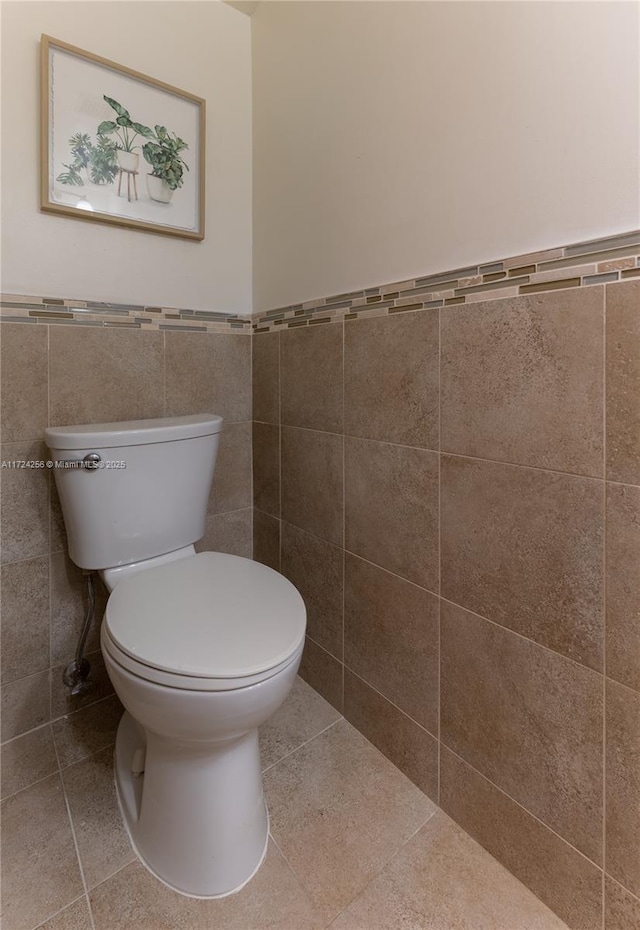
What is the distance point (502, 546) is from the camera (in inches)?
33.4

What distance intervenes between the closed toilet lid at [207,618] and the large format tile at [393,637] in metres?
0.26

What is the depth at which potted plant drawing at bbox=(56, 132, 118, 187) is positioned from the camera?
3.77 feet

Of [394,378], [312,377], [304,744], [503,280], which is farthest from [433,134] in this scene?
[304,744]

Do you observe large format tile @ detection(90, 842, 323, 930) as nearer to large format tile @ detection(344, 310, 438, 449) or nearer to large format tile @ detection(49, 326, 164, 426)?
large format tile @ detection(344, 310, 438, 449)

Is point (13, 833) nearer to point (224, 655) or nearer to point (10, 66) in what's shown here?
point (224, 655)

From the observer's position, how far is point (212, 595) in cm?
94

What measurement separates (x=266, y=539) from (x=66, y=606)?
2.04 ft

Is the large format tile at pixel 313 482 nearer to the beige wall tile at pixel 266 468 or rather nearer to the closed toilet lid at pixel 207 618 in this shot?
the beige wall tile at pixel 266 468

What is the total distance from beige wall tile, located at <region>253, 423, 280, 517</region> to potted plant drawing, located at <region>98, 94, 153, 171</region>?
84cm

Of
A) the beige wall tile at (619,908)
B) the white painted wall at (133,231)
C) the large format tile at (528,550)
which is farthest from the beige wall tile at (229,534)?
the beige wall tile at (619,908)

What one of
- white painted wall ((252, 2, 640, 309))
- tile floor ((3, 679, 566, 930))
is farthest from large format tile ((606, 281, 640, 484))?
tile floor ((3, 679, 566, 930))

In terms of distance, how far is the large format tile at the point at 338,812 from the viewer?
875 millimetres

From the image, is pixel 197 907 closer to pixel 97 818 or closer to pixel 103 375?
pixel 97 818

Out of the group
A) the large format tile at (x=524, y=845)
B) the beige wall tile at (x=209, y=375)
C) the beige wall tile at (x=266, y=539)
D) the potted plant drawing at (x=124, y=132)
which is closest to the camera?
the large format tile at (x=524, y=845)
